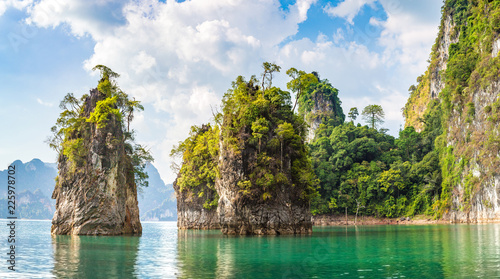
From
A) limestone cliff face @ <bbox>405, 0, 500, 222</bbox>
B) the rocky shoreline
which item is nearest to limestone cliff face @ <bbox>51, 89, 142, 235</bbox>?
the rocky shoreline

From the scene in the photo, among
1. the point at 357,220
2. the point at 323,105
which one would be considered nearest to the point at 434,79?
the point at 323,105

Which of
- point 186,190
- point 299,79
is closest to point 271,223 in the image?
point 299,79

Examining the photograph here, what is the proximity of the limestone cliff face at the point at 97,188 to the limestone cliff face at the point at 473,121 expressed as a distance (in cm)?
5302

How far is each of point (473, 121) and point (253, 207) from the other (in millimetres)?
51240

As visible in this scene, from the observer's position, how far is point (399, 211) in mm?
89562

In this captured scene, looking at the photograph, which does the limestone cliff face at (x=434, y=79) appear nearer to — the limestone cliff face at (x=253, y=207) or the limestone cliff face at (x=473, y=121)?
the limestone cliff face at (x=473, y=121)

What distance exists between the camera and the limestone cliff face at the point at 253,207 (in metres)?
40.3

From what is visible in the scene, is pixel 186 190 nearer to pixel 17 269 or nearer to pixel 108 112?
pixel 108 112

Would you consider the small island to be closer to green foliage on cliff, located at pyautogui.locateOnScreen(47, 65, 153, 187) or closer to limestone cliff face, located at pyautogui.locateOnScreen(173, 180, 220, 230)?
green foliage on cliff, located at pyautogui.locateOnScreen(47, 65, 153, 187)

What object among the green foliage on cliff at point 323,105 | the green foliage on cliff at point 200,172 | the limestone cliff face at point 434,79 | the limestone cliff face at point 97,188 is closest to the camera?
the limestone cliff face at point 97,188

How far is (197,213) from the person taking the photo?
226 feet

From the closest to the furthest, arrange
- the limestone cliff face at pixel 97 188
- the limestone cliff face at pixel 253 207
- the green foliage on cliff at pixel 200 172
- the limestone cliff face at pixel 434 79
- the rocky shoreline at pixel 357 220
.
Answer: the limestone cliff face at pixel 253 207 → the limestone cliff face at pixel 97 188 → the green foliage on cliff at pixel 200 172 → the rocky shoreline at pixel 357 220 → the limestone cliff face at pixel 434 79

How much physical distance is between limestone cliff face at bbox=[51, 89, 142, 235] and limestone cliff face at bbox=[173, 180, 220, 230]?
21294mm

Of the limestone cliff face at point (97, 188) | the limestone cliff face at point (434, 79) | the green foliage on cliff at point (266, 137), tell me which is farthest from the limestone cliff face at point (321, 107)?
the limestone cliff face at point (97, 188)
